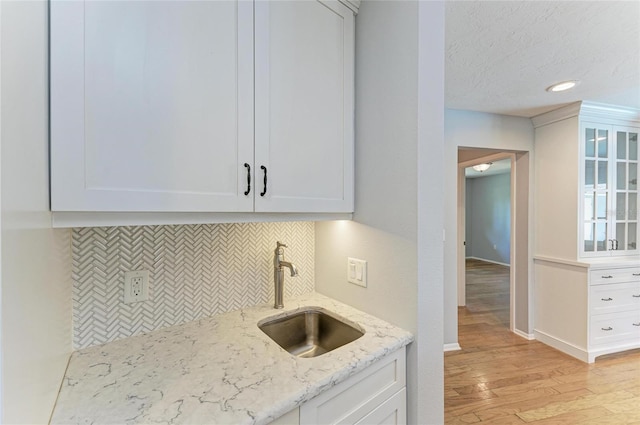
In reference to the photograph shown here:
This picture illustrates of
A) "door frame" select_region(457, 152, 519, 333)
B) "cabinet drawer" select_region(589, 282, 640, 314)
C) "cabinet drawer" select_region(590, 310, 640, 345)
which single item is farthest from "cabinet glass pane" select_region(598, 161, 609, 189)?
"cabinet drawer" select_region(590, 310, 640, 345)

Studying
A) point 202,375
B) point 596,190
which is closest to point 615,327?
point 596,190

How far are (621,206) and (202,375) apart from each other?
13.0ft

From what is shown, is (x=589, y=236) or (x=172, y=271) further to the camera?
(x=589, y=236)

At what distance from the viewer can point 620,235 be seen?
2.81 metres

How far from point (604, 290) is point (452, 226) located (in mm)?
1462

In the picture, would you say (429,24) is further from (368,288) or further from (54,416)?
(54,416)

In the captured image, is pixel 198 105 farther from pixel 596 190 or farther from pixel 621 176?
pixel 621 176

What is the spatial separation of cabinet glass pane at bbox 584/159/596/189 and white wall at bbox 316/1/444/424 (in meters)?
2.60

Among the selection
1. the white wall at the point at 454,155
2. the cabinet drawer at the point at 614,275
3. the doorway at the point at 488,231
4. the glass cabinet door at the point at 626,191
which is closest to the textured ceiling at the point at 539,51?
the white wall at the point at 454,155

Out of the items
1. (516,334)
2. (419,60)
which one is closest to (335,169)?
(419,60)

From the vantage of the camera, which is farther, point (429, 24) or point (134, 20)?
point (429, 24)

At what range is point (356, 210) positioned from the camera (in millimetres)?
1342

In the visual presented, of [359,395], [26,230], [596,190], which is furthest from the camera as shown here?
[596,190]

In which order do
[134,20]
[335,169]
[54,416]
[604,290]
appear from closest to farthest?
[54,416], [134,20], [335,169], [604,290]
